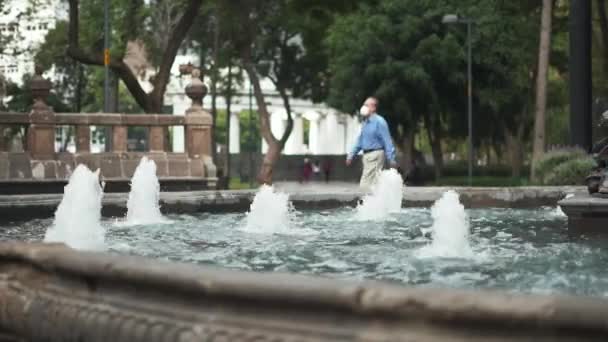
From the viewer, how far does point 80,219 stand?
11125 mm

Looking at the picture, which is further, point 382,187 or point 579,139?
point 579,139

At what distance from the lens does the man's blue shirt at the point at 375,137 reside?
1730 centimetres

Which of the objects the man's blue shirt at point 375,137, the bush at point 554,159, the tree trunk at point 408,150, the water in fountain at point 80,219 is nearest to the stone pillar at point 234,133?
the tree trunk at point 408,150

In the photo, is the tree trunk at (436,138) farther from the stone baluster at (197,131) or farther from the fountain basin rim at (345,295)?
the fountain basin rim at (345,295)

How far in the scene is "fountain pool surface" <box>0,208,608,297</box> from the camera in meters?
7.62

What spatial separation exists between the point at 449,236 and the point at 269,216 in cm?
309

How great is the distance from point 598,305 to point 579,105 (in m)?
20.0

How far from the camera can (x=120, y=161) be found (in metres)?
25.2

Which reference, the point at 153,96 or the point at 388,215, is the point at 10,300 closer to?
the point at 388,215

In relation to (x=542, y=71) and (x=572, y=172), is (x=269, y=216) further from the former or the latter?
(x=542, y=71)

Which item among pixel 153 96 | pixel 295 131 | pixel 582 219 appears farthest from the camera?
pixel 295 131

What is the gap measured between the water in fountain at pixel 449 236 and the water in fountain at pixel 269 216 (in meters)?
1.88

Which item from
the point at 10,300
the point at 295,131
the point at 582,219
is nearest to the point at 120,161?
the point at 582,219

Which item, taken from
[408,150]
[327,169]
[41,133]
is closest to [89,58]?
[41,133]
